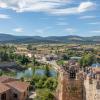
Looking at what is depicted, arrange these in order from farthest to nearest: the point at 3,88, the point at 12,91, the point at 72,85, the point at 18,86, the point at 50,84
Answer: the point at 50,84 < the point at 18,86 < the point at 12,91 < the point at 3,88 < the point at 72,85

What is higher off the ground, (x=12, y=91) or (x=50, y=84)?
(x=12, y=91)

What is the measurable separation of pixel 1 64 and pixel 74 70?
8641 cm

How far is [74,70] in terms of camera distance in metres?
17.0

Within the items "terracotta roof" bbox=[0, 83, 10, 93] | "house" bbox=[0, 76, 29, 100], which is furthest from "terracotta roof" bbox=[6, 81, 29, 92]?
"terracotta roof" bbox=[0, 83, 10, 93]

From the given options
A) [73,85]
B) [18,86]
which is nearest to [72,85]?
[73,85]

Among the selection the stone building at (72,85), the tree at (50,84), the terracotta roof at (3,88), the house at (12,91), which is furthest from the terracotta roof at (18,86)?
the stone building at (72,85)

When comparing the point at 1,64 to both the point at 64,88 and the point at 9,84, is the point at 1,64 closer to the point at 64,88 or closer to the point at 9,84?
the point at 9,84

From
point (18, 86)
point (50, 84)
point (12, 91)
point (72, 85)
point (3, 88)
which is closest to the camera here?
point (72, 85)

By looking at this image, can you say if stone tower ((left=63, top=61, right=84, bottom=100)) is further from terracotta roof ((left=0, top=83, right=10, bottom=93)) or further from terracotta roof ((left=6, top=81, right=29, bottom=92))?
terracotta roof ((left=6, top=81, right=29, bottom=92))

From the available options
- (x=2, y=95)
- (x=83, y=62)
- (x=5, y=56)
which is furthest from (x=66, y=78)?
(x=5, y=56)

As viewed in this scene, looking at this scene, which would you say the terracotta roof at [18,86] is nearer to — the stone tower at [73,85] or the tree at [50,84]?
the tree at [50,84]

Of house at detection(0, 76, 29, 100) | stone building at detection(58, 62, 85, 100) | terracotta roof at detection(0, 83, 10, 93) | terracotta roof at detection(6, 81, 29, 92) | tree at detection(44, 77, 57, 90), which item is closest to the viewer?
stone building at detection(58, 62, 85, 100)

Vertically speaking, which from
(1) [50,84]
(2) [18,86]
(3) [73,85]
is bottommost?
(1) [50,84]

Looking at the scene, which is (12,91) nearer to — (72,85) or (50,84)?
(50,84)
